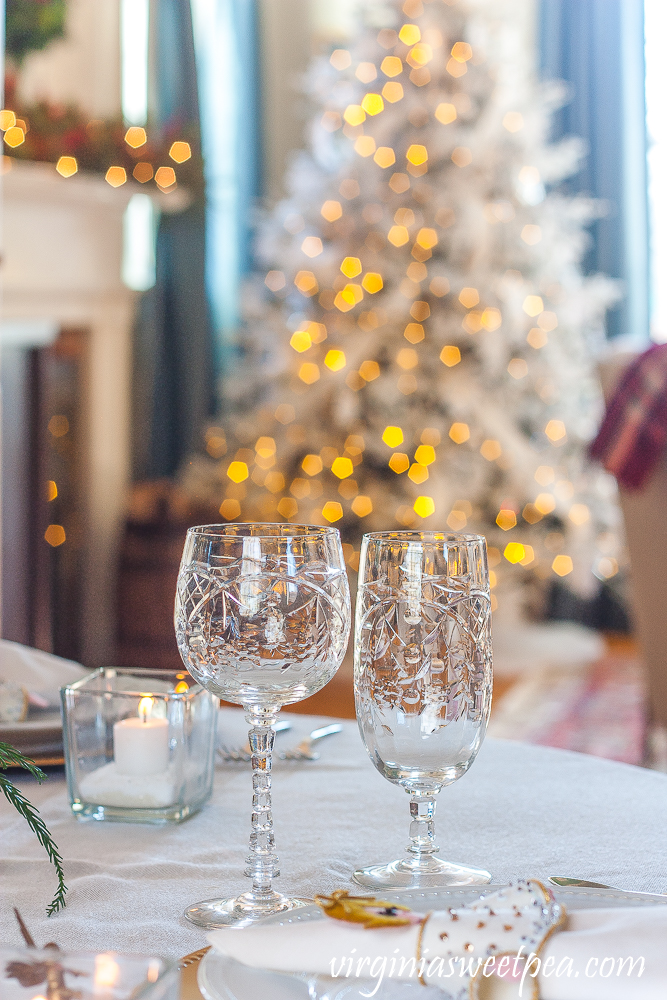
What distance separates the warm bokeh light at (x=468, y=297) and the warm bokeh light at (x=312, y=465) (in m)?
0.67

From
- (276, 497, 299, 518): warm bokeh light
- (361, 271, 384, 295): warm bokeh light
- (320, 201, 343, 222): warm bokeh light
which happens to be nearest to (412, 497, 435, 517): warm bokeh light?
(276, 497, 299, 518): warm bokeh light

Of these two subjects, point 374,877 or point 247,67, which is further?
point 247,67

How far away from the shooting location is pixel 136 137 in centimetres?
328

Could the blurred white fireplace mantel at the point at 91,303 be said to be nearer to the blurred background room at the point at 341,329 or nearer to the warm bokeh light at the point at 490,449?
the blurred background room at the point at 341,329

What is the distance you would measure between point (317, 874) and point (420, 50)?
10.6 feet

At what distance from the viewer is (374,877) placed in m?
0.54

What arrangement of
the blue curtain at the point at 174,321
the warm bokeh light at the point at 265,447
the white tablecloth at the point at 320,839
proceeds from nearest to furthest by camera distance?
the white tablecloth at the point at 320,839 < the warm bokeh light at the point at 265,447 < the blue curtain at the point at 174,321

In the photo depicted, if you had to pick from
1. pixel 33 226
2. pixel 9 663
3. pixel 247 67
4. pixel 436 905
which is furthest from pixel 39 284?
pixel 436 905

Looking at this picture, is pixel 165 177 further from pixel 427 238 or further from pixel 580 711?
pixel 580 711

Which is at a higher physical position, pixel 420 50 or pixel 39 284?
pixel 420 50

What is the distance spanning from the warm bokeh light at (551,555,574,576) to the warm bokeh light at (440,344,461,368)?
0.73 m

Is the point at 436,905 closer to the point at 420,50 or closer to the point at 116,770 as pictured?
the point at 116,770

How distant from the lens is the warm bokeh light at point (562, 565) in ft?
11.4

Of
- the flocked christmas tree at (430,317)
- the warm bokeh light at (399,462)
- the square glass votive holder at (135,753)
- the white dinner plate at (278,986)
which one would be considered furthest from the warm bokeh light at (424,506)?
the white dinner plate at (278,986)
